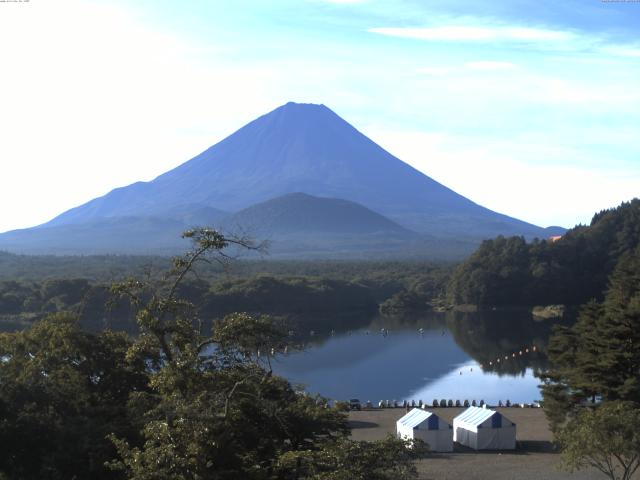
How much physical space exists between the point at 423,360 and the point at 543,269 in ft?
62.4

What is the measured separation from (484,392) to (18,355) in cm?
1544

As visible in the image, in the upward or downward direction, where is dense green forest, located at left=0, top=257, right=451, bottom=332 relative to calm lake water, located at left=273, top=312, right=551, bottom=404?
upward

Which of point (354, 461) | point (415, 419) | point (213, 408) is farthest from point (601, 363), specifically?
point (213, 408)

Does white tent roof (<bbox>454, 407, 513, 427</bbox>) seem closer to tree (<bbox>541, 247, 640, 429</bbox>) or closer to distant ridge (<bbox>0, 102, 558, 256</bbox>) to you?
tree (<bbox>541, 247, 640, 429</bbox>)

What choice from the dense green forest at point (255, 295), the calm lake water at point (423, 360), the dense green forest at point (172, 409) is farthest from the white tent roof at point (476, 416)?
the dense green forest at point (255, 295)

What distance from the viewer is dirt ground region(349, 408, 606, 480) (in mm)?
11727

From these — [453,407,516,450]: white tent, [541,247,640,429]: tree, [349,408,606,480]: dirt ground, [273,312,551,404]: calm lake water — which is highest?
[541,247,640,429]: tree

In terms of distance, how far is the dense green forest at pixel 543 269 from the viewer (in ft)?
147

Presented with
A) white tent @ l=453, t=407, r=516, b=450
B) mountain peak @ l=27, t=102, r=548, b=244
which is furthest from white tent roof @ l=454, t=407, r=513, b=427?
mountain peak @ l=27, t=102, r=548, b=244

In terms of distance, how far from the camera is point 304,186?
401 feet

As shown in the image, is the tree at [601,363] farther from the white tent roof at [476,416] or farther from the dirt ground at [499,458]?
the white tent roof at [476,416]

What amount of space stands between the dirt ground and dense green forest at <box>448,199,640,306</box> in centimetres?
2881

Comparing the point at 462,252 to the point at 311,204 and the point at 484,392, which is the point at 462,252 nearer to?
the point at 311,204

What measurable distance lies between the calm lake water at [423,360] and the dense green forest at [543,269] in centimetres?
571
